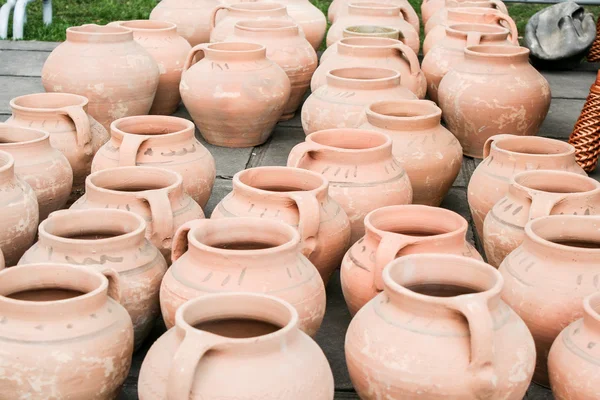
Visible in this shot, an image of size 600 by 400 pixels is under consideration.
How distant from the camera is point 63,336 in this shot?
225cm

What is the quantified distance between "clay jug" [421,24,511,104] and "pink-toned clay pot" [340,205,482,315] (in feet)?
8.03

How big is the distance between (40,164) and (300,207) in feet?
3.89

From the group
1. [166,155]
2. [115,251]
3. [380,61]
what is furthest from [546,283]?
[380,61]

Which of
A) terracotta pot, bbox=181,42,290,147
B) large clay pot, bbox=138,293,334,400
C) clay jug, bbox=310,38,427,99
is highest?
large clay pot, bbox=138,293,334,400

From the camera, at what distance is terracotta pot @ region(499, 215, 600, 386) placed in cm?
257

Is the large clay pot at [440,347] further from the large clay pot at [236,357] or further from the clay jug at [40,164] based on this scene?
the clay jug at [40,164]

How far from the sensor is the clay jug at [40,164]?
3469 millimetres

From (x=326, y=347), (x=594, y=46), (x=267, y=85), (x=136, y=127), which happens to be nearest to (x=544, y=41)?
(x=594, y=46)

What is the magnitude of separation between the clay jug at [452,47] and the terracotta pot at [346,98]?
1011 millimetres

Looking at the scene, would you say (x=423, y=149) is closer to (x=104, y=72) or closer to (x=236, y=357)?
(x=104, y=72)

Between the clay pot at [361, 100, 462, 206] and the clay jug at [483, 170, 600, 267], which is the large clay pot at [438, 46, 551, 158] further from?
the clay jug at [483, 170, 600, 267]

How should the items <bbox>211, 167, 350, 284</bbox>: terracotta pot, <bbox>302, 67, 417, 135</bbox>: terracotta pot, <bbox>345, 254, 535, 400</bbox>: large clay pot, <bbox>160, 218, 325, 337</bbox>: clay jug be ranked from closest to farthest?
<bbox>345, 254, 535, 400</bbox>: large clay pot → <bbox>160, 218, 325, 337</bbox>: clay jug → <bbox>211, 167, 350, 284</bbox>: terracotta pot → <bbox>302, 67, 417, 135</bbox>: terracotta pot

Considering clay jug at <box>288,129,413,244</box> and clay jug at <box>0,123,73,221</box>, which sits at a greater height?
clay jug at <box>288,129,413,244</box>

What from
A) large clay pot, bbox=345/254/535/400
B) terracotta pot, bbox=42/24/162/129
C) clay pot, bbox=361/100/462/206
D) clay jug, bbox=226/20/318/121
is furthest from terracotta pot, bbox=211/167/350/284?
clay jug, bbox=226/20/318/121
